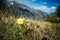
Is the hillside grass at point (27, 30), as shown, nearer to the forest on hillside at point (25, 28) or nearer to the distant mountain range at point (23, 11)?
the forest on hillside at point (25, 28)

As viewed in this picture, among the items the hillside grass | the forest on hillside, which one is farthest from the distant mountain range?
the hillside grass

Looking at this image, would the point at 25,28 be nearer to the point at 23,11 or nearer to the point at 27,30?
the point at 27,30

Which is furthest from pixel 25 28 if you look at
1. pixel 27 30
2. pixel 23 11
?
pixel 23 11

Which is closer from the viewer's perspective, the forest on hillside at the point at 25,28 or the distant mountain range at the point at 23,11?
the forest on hillside at the point at 25,28

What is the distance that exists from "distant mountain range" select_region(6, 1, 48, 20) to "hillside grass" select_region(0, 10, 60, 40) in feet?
0.68

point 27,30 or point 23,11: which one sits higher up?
point 23,11

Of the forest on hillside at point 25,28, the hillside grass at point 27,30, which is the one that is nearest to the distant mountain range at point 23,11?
the forest on hillside at point 25,28

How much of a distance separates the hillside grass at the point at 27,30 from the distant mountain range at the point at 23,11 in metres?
0.21

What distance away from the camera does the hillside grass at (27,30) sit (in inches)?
125

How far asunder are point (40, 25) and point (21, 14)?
1.76 ft

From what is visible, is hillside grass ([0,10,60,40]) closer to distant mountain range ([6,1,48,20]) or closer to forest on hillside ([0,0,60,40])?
forest on hillside ([0,0,60,40])

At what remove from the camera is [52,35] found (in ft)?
11.4

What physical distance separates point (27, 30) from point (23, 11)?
2.37 ft

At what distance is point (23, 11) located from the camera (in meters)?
4.00
